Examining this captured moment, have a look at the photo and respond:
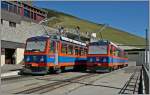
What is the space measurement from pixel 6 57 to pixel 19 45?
2.65 metres

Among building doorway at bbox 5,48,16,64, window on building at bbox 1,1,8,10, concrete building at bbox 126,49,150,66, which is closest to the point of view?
building doorway at bbox 5,48,16,64

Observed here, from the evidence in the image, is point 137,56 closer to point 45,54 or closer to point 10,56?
point 10,56

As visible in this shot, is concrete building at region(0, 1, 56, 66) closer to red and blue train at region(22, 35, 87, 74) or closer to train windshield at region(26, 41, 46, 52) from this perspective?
red and blue train at region(22, 35, 87, 74)

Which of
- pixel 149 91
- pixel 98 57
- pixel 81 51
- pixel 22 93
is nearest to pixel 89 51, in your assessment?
pixel 98 57

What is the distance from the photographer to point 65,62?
98.3 feet

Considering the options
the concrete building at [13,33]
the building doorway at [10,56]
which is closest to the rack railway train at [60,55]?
the concrete building at [13,33]

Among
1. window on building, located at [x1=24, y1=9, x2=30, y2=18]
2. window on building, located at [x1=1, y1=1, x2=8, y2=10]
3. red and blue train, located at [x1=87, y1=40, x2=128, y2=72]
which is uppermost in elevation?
window on building, located at [x1=24, y1=9, x2=30, y2=18]

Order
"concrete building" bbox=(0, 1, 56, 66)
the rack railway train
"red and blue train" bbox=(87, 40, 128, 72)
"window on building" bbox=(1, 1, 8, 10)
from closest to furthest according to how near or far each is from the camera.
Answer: the rack railway train
"red and blue train" bbox=(87, 40, 128, 72)
"concrete building" bbox=(0, 1, 56, 66)
"window on building" bbox=(1, 1, 8, 10)

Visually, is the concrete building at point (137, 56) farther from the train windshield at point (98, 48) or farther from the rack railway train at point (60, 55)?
the train windshield at point (98, 48)

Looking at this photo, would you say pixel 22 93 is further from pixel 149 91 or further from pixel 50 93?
pixel 149 91

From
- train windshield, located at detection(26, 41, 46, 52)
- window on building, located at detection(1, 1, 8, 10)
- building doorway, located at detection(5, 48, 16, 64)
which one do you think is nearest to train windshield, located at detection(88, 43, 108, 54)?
train windshield, located at detection(26, 41, 46, 52)

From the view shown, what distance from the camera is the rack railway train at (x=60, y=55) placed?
2622cm

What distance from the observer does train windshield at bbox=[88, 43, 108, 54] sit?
106ft

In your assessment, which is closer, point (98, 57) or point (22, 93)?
point (22, 93)
